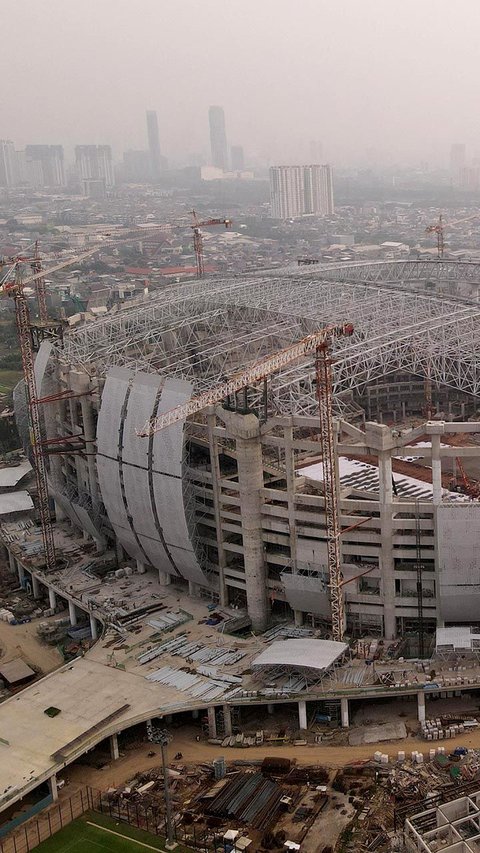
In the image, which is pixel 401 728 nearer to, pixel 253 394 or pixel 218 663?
pixel 218 663

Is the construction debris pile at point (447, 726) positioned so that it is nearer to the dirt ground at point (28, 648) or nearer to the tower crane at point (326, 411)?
the tower crane at point (326, 411)

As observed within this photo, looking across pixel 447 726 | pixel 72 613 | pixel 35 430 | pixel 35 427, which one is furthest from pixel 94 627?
pixel 447 726

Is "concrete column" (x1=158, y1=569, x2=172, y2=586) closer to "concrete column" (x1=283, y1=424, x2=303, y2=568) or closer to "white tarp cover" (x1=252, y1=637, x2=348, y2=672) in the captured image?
"concrete column" (x1=283, y1=424, x2=303, y2=568)

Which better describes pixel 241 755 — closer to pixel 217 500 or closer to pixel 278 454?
pixel 217 500

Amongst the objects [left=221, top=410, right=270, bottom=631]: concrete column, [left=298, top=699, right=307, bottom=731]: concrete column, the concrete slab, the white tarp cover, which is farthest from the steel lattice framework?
the concrete slab

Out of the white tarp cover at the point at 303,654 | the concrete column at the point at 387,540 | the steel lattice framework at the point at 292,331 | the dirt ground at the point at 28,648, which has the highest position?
the steel lattice framework at the point at 292,331

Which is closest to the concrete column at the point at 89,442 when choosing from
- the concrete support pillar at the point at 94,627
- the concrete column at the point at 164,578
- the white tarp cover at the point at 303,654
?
the concrete column at the point at 164,578

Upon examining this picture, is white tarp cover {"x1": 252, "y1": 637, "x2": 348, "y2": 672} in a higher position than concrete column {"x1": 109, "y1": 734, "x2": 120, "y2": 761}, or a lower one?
higher
